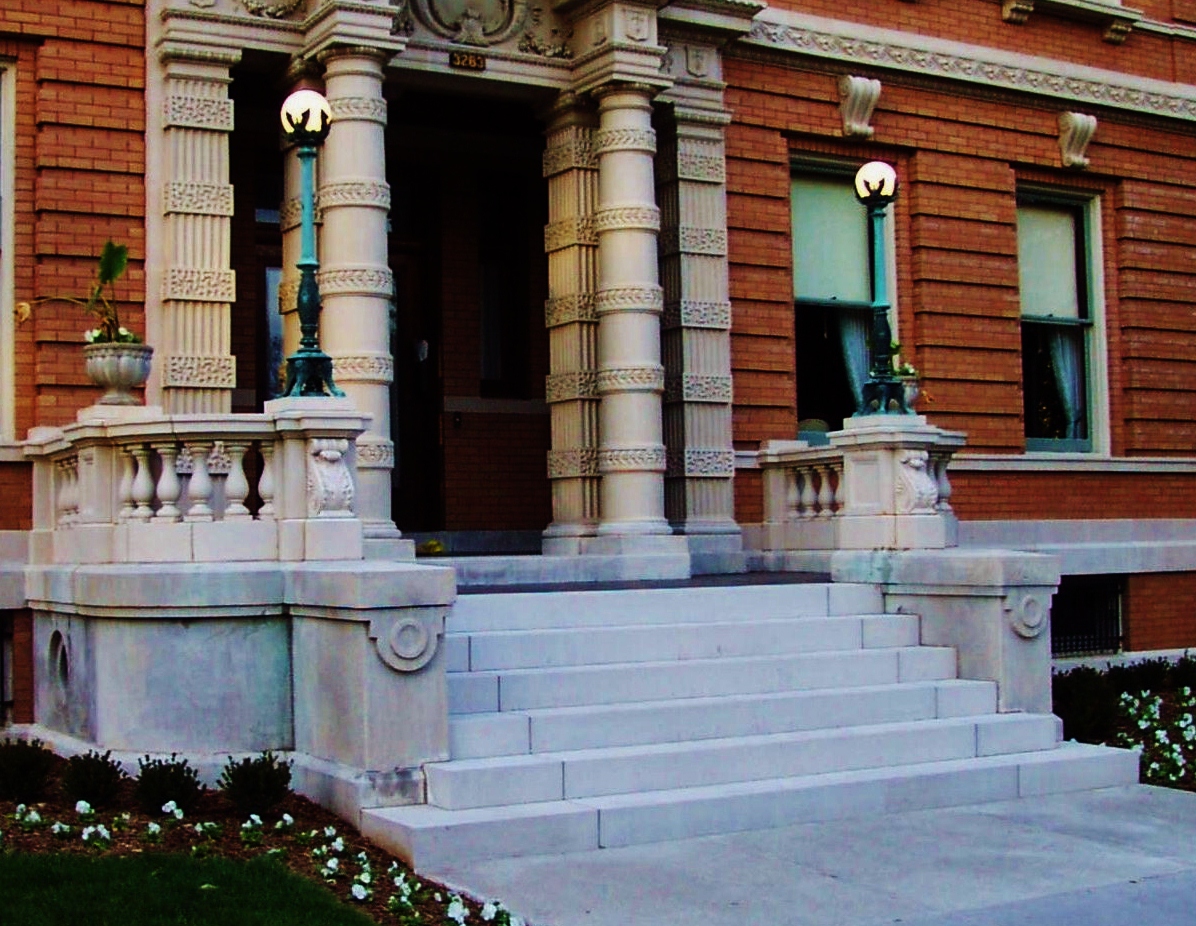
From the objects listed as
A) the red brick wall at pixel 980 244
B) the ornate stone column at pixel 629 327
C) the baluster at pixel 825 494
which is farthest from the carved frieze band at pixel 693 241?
the baluster at pixel 825 494

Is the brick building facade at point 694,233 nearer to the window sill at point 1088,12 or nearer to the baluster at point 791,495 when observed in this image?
the window sill at point 1088,12

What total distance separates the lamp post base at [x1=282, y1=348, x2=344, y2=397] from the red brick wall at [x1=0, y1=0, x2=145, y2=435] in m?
2.44

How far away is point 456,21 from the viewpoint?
13547 millimetres

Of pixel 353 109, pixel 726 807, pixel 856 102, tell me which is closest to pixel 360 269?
pixel 353 109

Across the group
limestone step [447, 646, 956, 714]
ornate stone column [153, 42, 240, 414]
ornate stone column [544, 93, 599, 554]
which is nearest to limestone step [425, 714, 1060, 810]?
limestone step [447, 646, 956, 714]

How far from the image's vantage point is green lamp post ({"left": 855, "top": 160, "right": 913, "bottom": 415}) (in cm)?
1273

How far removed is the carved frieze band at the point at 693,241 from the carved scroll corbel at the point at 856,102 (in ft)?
6.42

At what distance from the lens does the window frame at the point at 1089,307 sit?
17.5 metres

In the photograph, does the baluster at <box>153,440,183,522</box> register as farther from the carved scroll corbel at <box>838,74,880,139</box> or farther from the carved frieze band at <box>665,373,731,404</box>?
the carved scroll corbel at <box>838,74,880,139</box>

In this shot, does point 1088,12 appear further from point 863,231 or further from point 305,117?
point 305,117

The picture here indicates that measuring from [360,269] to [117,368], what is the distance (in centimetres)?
209

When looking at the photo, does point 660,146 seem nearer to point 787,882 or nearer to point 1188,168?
point 1188,168

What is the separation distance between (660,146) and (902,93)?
2.88m

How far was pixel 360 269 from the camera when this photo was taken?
12445 millimetres
